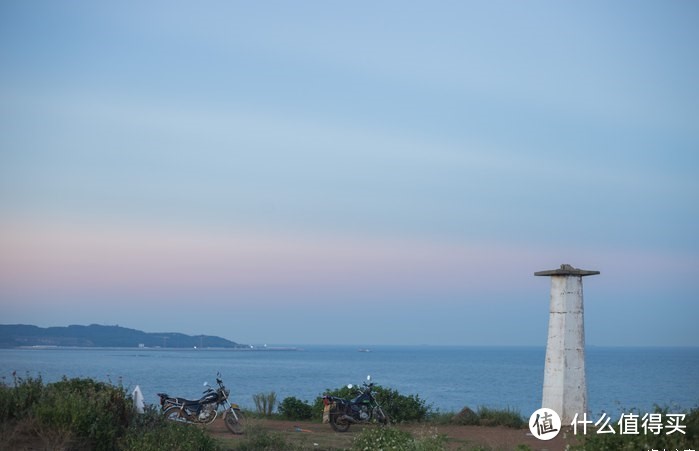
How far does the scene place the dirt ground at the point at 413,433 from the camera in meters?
14.4

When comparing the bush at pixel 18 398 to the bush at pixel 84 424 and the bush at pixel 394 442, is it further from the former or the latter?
the bush at pixel 394 442

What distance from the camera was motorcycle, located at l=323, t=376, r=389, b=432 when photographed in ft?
58.0

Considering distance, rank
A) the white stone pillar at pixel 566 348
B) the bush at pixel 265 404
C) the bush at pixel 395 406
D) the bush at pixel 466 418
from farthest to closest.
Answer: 1. the bush at pixel 265 404
2. the bush at pixel 395 406
3. the bush at pixel 466 418
4. the white stone pillar at pixel 566 348

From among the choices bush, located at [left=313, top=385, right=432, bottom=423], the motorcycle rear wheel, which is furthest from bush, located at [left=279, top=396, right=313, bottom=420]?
the motorcycle rear wheel

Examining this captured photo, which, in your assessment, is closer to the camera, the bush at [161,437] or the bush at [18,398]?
the bush at [161,437]

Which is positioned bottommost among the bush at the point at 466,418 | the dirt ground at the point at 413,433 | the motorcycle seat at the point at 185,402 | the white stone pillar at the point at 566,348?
the dirt ground at the point at 413,433

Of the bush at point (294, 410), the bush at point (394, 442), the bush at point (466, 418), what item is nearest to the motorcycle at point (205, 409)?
the bush at point (294, 410)

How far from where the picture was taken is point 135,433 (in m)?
12.5

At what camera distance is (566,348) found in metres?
16.5

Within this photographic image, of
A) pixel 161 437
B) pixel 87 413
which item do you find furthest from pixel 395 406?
pixel 87 413

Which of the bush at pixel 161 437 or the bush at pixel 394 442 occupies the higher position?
the bush at pixel 394 442

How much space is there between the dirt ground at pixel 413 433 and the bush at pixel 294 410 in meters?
0.59

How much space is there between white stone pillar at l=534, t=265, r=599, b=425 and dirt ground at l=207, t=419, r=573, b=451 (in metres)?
0.85

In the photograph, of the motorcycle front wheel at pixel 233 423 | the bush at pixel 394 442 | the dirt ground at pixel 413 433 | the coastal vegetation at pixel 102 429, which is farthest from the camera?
the motorcycle front wheel at pixel 233 423
